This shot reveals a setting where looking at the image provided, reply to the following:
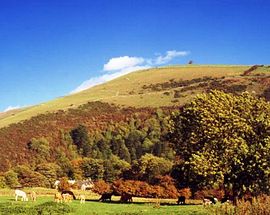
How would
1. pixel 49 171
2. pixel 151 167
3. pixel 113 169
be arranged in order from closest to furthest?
pixel 151 167 → pixel 49 171 → pixel 113 169

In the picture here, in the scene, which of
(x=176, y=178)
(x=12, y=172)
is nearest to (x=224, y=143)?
(x=176, y=178)

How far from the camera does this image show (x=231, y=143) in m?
51.7

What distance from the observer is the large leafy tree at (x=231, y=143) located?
50969 mm

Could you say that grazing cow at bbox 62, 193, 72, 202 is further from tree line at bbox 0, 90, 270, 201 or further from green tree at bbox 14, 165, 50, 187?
green tree at bbox 14, 165, 50, 187

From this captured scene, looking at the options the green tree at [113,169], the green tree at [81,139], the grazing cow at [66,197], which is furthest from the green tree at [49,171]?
the grazing cow at [66,197]

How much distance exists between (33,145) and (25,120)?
29.0 m

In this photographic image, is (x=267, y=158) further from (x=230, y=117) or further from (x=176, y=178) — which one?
(x=176, y=178)

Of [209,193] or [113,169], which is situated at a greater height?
[209,193]

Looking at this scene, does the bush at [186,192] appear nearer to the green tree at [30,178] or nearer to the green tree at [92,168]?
the green tree at [30,178]

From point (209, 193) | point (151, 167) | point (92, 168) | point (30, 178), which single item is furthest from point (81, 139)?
point (209, 193)

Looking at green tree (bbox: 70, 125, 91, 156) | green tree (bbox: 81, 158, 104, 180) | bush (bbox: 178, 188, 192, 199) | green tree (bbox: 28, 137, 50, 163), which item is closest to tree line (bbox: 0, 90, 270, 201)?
bush (bbox: 178, 188, 192, 199)

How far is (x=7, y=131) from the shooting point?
17700 centimetres

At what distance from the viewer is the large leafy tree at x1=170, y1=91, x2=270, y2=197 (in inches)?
2007

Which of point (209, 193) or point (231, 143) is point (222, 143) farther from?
point (209, 193)
